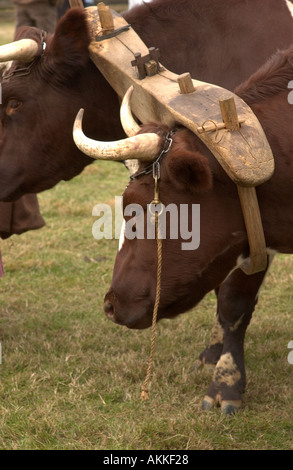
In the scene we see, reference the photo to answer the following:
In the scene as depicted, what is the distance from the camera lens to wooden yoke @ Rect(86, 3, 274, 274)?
8.47ft

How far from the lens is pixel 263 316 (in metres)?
4.70

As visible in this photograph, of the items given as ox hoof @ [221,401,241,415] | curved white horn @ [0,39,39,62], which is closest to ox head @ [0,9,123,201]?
curved white horn @ [0,39,39,62]

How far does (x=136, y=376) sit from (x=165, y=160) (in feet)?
4.98

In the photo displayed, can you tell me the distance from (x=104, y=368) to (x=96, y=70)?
4.74 ft

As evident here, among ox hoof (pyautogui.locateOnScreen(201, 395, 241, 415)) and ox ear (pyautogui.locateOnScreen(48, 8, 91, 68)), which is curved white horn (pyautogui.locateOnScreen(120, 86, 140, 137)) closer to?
Result: ox ear (pyautogui.locateOnScreen(48, 8, 91, 68))

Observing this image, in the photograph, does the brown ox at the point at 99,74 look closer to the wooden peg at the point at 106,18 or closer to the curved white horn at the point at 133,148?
the wooden peg at the point at 106,18

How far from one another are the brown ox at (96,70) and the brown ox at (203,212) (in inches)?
33.0

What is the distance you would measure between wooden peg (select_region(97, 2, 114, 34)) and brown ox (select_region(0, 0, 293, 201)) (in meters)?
0.10

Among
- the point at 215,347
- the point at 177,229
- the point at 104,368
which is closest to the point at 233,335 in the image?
the point at 215,347

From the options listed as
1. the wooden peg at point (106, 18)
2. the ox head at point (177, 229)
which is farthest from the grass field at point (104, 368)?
the wooden peg at point (106, 18)

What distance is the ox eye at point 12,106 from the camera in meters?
3.81

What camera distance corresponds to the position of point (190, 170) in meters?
2.58
